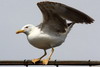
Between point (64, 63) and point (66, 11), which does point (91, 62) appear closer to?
point (64, 63)

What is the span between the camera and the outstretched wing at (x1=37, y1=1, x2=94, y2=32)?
9.33m


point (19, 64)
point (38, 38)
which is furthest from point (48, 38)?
point (19, 64)

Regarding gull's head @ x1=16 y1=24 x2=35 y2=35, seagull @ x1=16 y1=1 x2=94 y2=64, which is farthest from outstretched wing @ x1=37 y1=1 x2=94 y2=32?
gull's head @ x1=16 y1=24 x2=35 y2=35

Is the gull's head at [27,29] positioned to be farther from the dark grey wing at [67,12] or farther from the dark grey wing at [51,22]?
the dark grey wing at [67,12]

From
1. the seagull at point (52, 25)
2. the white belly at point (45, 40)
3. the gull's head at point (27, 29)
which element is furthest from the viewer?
the gull's head at point (27, 29)

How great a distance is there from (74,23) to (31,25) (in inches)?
42.1

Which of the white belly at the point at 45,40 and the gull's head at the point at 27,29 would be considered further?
the gull's head at the point at 27,29

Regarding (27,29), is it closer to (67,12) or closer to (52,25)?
(52,25)

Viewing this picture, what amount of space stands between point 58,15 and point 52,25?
297mm

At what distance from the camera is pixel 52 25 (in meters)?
9.87

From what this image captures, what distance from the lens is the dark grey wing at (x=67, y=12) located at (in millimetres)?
9273

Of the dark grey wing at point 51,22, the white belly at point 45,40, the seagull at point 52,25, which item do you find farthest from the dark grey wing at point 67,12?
the white belly at point 45,40

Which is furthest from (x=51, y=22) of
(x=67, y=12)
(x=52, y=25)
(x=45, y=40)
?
(x=45, y=40)

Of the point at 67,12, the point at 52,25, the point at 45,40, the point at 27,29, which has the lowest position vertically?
the point at 45,40
